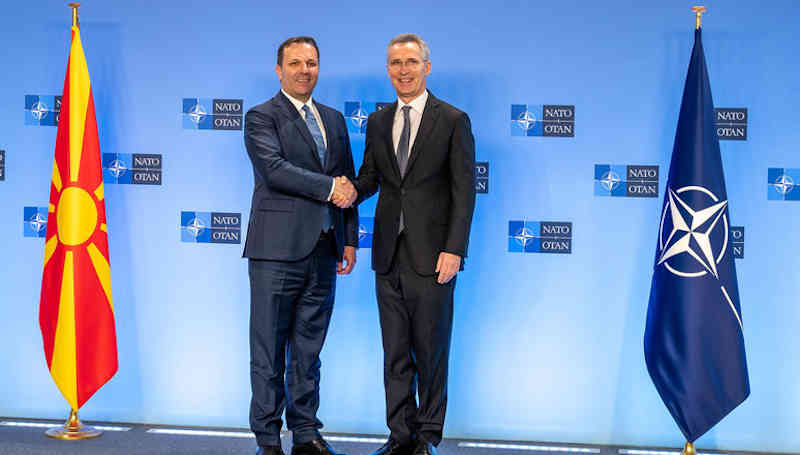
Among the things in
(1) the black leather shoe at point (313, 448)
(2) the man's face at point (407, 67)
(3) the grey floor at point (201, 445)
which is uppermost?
(2) the man's face at point (407, 67)

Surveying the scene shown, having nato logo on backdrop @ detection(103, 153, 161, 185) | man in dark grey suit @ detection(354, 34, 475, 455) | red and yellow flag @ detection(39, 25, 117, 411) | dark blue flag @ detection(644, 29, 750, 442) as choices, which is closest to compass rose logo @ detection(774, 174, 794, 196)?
dark blue flag @ detection(644, 29, 750, 442)

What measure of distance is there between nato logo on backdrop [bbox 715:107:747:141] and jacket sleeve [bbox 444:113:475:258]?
1495 millimetres

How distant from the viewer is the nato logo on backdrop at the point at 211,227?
13.6 ft

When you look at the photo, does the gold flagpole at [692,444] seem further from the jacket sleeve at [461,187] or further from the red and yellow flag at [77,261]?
the red and yellow flag at [77,261]

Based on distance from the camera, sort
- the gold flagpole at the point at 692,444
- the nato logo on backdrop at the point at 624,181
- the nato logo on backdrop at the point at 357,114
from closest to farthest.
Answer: the gold flagpole at the point at 692,444, the nato logo on backdrop at the point at 624,181, the nato logo on backdrop at the point at 357,114

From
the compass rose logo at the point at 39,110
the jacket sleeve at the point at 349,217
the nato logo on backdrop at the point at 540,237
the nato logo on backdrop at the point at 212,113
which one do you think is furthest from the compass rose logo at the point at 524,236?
the compass rose logo at the point at 39,110

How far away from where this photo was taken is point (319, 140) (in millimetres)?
3387

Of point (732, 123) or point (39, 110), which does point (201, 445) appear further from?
point (732, 123)

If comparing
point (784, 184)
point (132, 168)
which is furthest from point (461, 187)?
point (132, 168)

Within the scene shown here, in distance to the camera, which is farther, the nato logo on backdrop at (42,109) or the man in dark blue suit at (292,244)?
the nato logo on backdrop at (42,109)

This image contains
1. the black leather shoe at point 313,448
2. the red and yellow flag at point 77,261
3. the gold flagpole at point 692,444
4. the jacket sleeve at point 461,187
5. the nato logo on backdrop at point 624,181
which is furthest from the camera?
the nato logo on backdrop at point 624,181

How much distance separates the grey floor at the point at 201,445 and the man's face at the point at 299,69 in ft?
5.67

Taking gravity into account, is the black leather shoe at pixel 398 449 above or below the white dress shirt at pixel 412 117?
below

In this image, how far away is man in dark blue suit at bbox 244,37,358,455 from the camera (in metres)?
3.27
